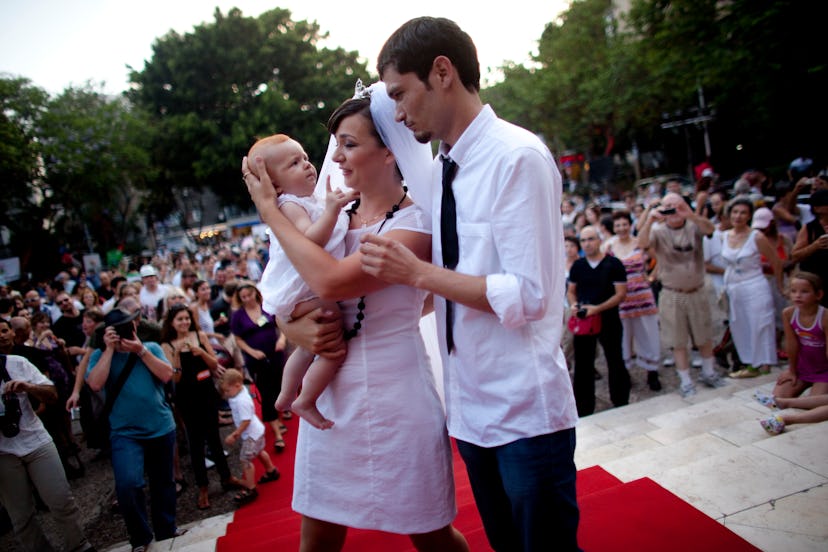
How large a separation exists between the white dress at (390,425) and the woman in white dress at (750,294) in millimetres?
4906

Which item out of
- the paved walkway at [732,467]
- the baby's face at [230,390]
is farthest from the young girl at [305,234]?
the baby's face at [230,390]

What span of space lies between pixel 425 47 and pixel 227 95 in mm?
27489

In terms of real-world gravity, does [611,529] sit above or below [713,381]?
above

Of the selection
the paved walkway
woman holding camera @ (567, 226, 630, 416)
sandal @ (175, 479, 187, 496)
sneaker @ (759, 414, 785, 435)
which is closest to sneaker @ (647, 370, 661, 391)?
woman holding camera @ (567, 226, 630, 416)

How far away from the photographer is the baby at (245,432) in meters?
4.91

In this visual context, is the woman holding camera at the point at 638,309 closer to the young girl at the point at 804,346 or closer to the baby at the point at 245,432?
the young girl at the point at 804,346

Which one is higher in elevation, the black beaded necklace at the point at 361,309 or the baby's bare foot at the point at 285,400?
the black beaded necklace at the point at 361,309

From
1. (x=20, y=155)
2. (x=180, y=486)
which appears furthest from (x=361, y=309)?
(x=20, y=155)

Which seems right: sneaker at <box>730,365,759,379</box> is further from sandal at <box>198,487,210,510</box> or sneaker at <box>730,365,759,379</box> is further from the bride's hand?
the bride's hand

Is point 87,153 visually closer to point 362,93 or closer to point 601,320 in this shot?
point 601,320

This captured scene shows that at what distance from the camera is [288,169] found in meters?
2.03

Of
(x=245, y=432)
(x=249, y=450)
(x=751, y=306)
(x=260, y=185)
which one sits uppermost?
(x=260, y=185)

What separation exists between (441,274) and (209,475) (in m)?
5.22

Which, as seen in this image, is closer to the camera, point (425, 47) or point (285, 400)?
point (425, 47)
